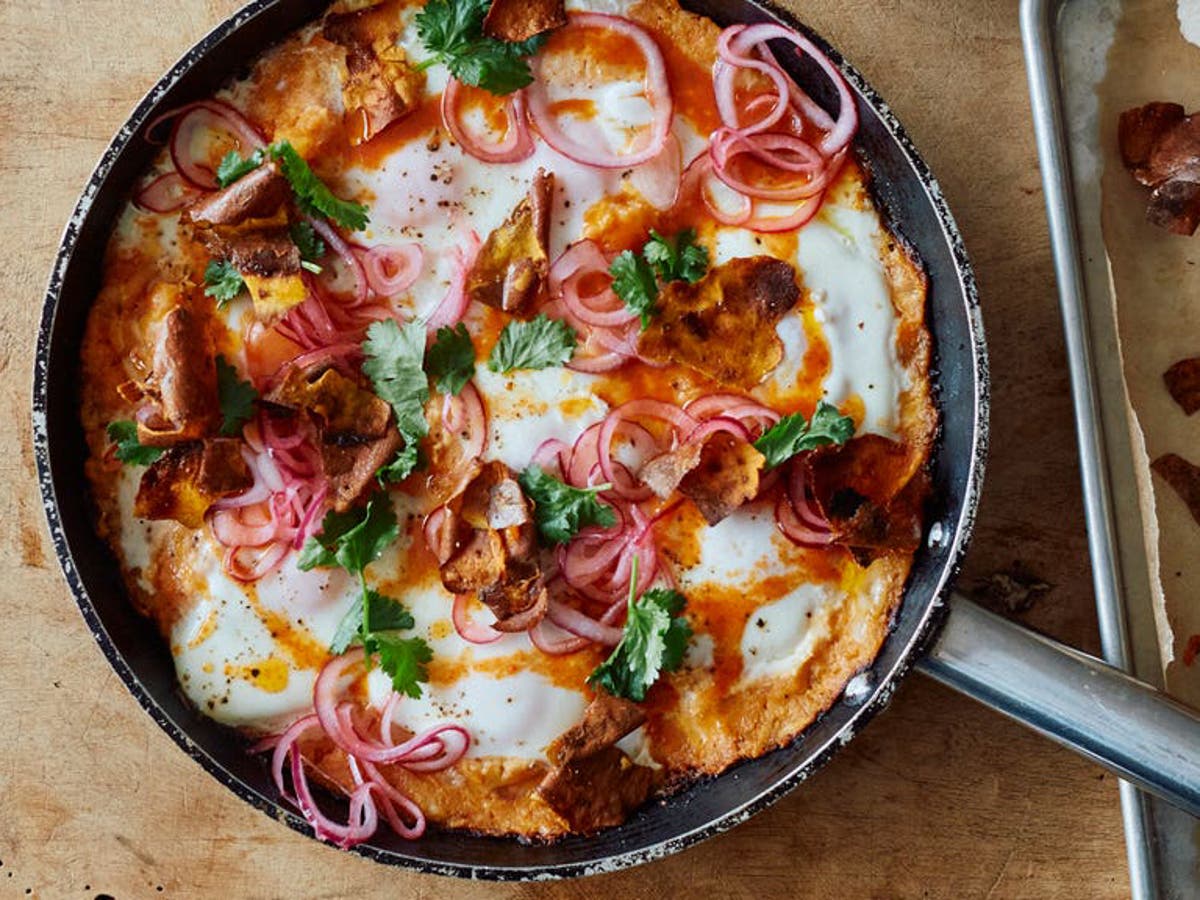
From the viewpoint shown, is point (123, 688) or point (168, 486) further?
point (123, 688)

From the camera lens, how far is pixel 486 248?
3523 mm

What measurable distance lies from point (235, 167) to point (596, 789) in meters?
1.96

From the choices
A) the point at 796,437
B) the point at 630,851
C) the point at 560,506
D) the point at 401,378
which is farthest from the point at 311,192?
the point at 630,851

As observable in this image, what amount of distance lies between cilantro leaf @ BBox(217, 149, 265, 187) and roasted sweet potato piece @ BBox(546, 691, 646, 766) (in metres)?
1.73

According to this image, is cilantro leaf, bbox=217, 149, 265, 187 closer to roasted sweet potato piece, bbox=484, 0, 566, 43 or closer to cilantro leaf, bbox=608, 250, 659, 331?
roasted sweet potato piece, bbox=484, 0, 566, 43

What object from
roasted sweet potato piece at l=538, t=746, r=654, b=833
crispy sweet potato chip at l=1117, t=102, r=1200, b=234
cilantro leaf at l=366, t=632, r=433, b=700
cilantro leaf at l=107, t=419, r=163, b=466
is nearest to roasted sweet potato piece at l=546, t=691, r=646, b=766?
roasted sweet potato piece at l=538, t=746, r=654, b=833

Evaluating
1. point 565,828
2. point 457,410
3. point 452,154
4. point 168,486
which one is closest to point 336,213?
point 452,154

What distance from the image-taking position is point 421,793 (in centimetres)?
363

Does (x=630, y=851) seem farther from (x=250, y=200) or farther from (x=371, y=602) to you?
(x=250, y=200)

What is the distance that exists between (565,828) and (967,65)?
252 cm

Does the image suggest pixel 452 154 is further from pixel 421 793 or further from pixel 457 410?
pixel 421 793

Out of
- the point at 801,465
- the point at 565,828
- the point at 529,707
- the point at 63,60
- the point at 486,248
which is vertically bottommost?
the point at 565,828

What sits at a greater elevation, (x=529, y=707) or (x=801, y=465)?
(x=801, y=465)

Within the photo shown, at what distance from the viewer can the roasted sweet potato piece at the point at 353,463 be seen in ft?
11.5
